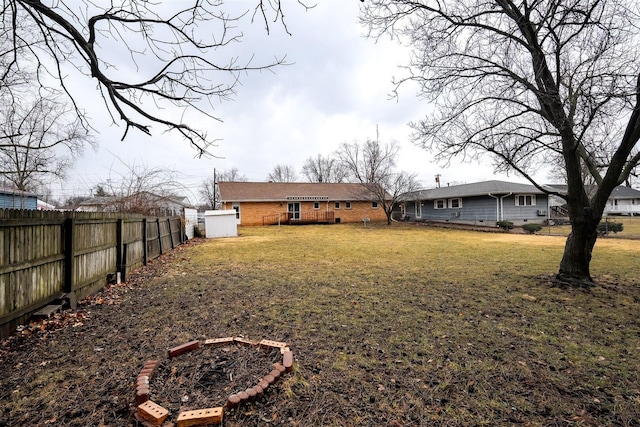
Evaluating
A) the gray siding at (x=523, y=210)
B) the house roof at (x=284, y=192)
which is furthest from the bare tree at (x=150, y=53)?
the gray siding at (x=523, y=210)

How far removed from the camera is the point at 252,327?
398cm

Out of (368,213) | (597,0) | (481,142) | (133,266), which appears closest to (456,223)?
(368,213)

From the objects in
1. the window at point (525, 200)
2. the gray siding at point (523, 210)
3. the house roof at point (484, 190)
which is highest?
the house roof at point (484, 190)

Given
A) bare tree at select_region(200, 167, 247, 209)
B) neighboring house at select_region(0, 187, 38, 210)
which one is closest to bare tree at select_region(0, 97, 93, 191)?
neighboring house at select_region(0, 187, 38, 210)

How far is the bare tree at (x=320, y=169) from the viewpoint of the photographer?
149ft

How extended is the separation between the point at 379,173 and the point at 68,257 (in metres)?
23.0

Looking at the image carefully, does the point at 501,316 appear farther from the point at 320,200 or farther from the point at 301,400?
the point at 320,200

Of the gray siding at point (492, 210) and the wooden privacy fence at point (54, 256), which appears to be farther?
the gray siding at point (492, 210)

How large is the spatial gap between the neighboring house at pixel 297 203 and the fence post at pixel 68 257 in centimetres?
1939

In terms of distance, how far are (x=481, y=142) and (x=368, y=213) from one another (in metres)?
23.1

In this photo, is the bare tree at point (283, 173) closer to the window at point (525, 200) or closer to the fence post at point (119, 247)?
the window at point (525, 200)

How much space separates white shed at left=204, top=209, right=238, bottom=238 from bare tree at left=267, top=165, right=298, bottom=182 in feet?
112

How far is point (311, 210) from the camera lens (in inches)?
1088

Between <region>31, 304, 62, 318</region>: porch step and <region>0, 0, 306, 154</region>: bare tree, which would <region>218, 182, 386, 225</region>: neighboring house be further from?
<region>0, 0, 306, 154</region>: bare tree
